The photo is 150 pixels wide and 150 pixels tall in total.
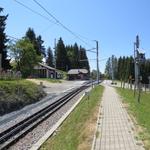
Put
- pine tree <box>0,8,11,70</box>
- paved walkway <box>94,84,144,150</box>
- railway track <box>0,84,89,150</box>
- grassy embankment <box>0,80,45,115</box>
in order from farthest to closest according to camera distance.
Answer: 1. pine tree <box>0,8,11,70</box>
2. grassy embankment <box>0,80,45,115</box>
3. railway track <box>0,84,89,150</box>
4. paved walkway <box>94,84,144,150</box>

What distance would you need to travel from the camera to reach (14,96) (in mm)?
35125

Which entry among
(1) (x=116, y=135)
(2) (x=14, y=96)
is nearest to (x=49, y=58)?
(2) (x=14, y=96)

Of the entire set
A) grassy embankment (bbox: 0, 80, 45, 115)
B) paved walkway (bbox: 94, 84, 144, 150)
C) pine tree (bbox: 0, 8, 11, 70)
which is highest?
pine tree (bbox: 0, 8, 11, 70)

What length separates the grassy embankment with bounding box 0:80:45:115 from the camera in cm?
3140

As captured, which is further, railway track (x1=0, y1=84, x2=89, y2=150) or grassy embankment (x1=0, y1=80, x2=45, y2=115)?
grassy embankment (x1=0, y1=80, x2=45, y2=115)

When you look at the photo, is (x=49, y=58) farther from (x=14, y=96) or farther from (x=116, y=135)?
(x=116, y=135)

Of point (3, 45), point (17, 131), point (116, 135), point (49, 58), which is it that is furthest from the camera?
point (49, 58)

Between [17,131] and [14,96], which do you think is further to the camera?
[14,96]

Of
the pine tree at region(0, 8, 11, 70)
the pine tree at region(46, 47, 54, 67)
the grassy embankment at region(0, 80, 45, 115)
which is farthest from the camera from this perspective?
the pine tree at region(46, 47, 54, 67)

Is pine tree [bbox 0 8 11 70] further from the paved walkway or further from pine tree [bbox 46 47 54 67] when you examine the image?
pine tree [bbox 46 47 54 67]

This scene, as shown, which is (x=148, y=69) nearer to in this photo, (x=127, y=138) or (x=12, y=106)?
(x=12, y=106)

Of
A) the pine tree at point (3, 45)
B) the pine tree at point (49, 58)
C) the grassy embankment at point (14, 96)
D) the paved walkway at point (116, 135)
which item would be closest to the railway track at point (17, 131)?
the paved walkway at point (116, 135)

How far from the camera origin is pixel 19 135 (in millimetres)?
19016

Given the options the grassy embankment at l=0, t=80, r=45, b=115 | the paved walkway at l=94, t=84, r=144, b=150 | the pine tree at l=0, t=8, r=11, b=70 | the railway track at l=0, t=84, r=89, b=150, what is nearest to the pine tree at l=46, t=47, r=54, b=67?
the pine tree at l=0, t=8, r=11, b=70
